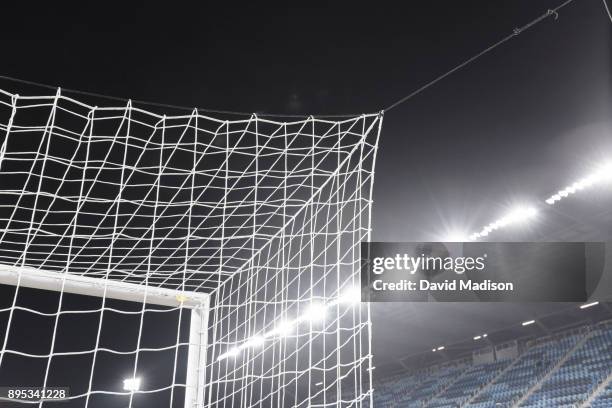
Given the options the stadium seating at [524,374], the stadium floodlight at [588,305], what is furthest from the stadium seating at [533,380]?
the stadium floodlight at [588,305]

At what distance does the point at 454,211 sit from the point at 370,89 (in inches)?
266

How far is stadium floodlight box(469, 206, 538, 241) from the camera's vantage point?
1180 centimetres

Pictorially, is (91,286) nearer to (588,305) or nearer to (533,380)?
(533,380)

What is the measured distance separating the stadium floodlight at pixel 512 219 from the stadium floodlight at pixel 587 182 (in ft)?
1.90

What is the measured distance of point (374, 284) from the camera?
1243 centimetres

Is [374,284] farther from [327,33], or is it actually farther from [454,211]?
[327,33]

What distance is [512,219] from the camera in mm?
12211

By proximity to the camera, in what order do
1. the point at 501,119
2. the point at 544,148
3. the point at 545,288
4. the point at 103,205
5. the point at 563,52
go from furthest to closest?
the point at 545,288 → the point at 544,148 → the point at 501,119 → the point at 563,52 → the point at 103,205

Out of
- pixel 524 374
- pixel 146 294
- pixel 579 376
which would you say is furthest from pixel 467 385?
pixel 146 294

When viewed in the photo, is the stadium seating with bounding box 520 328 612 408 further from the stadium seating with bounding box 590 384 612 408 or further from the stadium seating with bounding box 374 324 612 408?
the stadium seating with bounding box 590 384 612 408

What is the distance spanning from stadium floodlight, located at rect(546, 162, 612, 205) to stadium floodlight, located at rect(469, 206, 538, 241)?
578 millimetres

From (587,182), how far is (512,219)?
200 cm

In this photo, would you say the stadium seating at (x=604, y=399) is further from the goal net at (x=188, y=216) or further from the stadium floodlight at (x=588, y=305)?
the goal net at (x=188, y=216)

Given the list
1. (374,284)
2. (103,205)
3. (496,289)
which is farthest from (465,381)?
(103,205)
